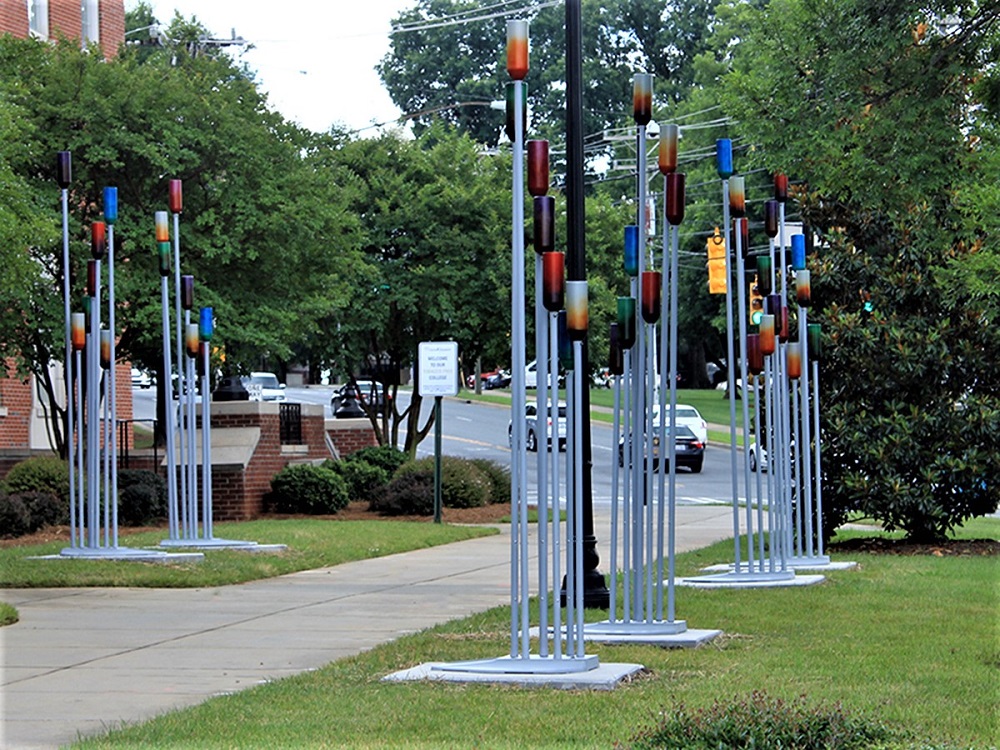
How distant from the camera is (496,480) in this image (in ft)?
96.8

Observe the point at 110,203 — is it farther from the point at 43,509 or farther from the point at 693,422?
the point at 693,422

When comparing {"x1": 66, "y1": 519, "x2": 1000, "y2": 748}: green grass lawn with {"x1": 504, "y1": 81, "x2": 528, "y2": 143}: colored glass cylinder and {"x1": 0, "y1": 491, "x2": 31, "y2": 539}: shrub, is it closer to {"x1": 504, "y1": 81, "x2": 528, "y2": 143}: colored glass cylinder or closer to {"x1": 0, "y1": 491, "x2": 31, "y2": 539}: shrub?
{"x1": 504, "y1": 81, "x2": 528, "y2": 143}: colored glass cylinder

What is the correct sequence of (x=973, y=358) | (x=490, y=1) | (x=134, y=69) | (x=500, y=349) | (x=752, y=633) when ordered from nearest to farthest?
(x=752, y=633) < (x=973, y=358) < (x=134, y=69) < (x=500, y=349) < (x=490, y=1)

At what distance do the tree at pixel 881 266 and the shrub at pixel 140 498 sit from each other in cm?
997

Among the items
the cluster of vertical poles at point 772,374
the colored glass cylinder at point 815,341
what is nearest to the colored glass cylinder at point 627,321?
the cluster of vertical poles at point 772,374

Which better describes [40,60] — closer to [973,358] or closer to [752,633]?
[973,358]

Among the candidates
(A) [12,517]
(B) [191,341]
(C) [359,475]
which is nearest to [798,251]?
(B) [191,341]

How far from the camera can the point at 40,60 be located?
70.2ft

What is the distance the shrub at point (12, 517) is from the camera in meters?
21.0

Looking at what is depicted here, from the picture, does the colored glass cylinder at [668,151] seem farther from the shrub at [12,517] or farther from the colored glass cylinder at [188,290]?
the shrub at [12,517]

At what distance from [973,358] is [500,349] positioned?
47.8ft

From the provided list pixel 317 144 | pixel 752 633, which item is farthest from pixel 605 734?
pixel 317 144

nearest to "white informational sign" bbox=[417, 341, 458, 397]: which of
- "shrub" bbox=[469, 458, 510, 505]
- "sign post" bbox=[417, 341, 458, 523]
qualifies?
"sign post" bbox=[417, 341, 458, 523]

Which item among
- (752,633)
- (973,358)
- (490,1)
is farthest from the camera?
(490,1)
